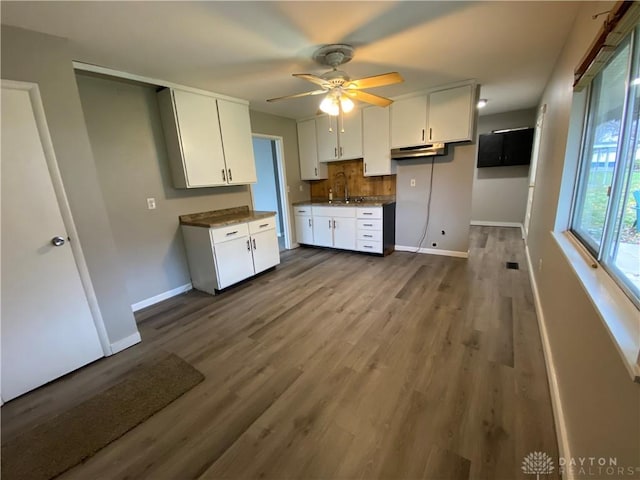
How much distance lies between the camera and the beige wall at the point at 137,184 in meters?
2.65

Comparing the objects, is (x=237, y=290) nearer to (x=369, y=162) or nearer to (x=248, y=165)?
(x=248, y=165)

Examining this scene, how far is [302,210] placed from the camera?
4934 millimetres

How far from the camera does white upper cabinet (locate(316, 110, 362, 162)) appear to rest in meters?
4.36

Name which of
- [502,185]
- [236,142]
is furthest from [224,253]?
[502,185]

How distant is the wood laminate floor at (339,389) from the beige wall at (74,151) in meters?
0.51

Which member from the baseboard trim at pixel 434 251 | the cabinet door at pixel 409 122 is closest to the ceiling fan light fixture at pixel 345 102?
the cabinet door at pixel 409 122

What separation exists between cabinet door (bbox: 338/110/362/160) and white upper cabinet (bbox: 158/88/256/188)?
1603 mm

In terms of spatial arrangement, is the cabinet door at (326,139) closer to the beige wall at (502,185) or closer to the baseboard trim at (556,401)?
the beige wall at (502,185)

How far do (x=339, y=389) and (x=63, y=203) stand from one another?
2357mm

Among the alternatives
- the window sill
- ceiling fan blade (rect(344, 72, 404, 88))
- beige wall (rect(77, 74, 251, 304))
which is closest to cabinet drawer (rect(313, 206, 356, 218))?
beige wall (rect(77, 74, 251, 304))

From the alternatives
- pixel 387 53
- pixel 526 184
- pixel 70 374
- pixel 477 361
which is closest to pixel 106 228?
pixel 70 374

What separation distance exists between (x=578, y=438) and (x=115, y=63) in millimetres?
3958

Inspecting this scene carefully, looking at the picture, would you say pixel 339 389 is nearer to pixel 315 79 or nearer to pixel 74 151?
pixel 315 79

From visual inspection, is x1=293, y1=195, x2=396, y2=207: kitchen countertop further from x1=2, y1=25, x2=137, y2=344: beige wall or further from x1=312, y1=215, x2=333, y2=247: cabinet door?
x1=2, y1=25, x2=137, y2=344: beige wall
